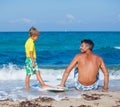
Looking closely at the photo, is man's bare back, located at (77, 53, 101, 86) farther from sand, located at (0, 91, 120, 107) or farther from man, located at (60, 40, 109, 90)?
sand, located at (0, 91, 120, 107)

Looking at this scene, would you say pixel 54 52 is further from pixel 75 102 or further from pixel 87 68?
pixel 75 102

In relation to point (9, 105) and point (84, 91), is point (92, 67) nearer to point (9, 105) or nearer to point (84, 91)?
point (84, 91)

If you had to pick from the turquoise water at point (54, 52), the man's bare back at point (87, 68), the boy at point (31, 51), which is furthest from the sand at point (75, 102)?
the turquoise water at point (54, 52)

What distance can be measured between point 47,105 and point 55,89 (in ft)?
4.08

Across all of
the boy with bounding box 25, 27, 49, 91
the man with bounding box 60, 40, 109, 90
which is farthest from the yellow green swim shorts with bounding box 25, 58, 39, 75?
the man with bounding box 60, 40, 109, 90

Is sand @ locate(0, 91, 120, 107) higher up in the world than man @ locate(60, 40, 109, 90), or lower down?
lower down

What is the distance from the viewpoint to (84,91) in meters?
7.43

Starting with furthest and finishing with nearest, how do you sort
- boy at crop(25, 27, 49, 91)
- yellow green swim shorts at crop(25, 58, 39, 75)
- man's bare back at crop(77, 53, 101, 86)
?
yellow green swim shorts at crop(25, 58, 39, 75) → boy at crop(25, 27, 49, 91) → man's bare back at crop(77, 53, 101, 86)

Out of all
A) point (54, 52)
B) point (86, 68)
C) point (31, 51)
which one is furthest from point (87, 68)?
point (54, 52)

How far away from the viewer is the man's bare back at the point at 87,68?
740 cm

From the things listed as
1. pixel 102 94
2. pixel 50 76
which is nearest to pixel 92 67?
pixel 102 94

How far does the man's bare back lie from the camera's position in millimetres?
7398

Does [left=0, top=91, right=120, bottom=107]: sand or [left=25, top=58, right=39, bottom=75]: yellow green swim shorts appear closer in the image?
[left=0, top=91, right=120, bottom=107]: sand

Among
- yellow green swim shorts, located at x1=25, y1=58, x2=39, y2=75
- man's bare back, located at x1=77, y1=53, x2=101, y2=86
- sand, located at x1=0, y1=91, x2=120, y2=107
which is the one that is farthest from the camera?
yellow green swim shorts, located at x1=25, y1=58, x2=39, y2=75
